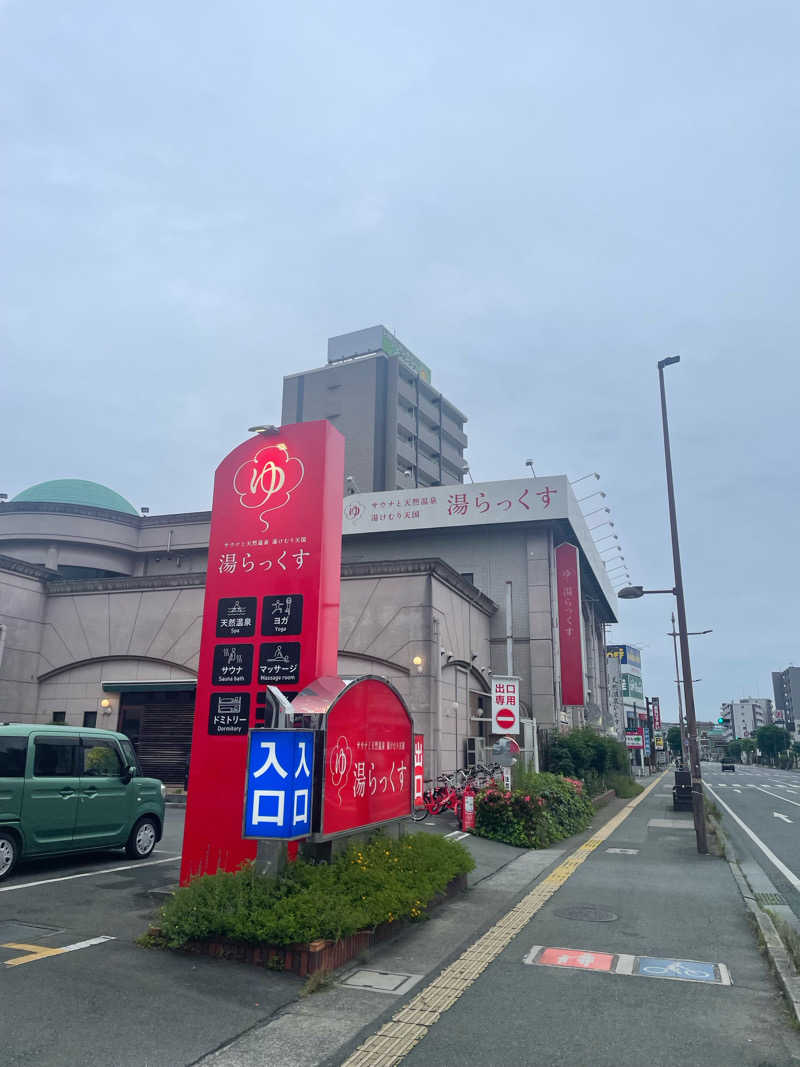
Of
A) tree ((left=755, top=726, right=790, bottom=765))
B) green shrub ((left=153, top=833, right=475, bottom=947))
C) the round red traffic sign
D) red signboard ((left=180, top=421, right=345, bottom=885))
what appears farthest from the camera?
tree ((left=755, top=726, right=790, bottom=765))

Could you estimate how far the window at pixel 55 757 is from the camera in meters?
11.3

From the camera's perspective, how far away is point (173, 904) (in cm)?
764

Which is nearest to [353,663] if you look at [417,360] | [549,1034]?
[549,1034]

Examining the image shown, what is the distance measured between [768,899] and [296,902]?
26.9ft

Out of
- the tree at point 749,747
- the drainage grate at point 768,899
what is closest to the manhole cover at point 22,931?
the drainage grate at point 768,899

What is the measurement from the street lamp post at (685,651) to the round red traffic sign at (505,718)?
4.52 m

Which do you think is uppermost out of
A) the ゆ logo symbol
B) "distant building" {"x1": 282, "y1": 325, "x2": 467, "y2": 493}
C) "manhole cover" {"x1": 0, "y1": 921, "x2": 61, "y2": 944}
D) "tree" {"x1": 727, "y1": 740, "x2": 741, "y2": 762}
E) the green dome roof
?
"distant building" {"x1": 282, "y1": 325, "x2": 467, "y2": 493}

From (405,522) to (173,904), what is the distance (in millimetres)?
29618

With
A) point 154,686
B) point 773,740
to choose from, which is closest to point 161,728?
point 154,686

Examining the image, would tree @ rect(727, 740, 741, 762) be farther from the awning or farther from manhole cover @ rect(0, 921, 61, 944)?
manhole cover @ rect(0, 921, 61, 944)

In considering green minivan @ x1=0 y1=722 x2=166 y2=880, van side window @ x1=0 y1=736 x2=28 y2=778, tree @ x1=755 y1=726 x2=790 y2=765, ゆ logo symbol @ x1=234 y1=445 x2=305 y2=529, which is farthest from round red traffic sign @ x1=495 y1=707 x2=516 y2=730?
tree @ x1=755 y1=726 x2=790 y2=765

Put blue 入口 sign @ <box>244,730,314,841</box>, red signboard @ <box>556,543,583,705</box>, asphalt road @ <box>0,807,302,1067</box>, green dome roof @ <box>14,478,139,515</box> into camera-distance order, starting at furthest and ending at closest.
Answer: green dome roof @ <box>14,478,139,515</box>, red signboard @ <box>556,543,583,705</box>, blue 入口 sign @ <box>244,730,314,841</box>, asphalt road @ <box>0,807,302,1067</box>

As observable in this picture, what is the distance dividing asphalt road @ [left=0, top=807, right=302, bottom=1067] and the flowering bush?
31.0 feet

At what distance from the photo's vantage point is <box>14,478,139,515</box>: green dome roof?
40688mm
